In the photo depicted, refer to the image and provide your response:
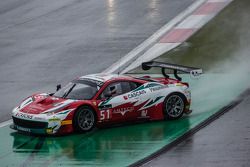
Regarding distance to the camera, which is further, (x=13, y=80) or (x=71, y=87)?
(x=13, y=80)

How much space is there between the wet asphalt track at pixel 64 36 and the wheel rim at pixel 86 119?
2.75 m

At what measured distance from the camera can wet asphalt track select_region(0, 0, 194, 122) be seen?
22922mm

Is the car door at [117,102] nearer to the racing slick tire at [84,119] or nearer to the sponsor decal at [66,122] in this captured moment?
the racing slick tire at [84,119]

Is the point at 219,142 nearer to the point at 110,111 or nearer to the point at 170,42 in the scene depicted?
the point at 110,111

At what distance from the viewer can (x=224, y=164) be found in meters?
13.8

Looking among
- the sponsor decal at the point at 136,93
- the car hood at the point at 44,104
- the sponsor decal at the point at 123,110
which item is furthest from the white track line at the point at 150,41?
the car hood at the point at 44,104

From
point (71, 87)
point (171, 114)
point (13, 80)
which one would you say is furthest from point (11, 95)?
point (171, 114)

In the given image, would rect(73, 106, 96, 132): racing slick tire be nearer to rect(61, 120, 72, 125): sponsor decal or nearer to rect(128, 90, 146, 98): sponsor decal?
rect(61, 120, 72, 125): sponsor decal

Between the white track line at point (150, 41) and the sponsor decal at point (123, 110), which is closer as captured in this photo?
the sponsor decal at point (123, 110)

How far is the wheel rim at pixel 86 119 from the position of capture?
54.5ft

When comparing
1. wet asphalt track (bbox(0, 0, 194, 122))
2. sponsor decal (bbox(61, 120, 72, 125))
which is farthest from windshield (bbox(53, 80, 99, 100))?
wet asphalt track (bbox(0, 0, 194, 122))

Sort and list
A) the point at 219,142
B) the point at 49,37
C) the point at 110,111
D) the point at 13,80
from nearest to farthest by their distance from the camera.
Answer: the point at 219,142, the point at 110,111, the point at 13,80, the point at 49,37

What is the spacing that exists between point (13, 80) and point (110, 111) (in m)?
6.47

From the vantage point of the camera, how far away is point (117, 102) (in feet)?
56.2
